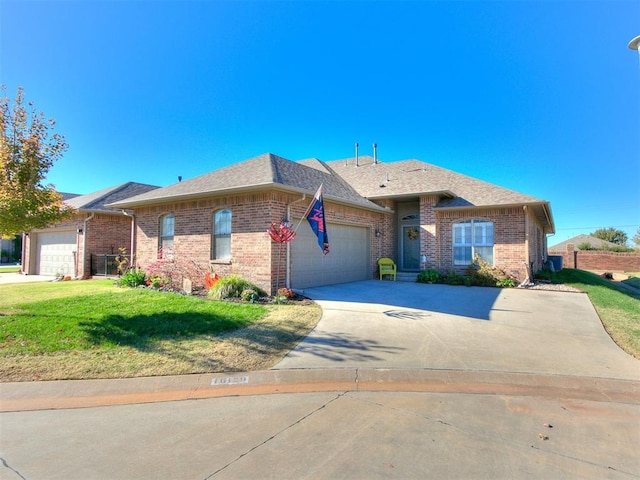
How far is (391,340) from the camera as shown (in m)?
6.38

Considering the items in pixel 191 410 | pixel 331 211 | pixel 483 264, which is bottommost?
pixel 191 410

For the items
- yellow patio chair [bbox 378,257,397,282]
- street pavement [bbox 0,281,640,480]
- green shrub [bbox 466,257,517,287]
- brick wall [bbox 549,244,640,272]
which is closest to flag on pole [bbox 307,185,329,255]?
street pavement [bbox 0,281,640,480]

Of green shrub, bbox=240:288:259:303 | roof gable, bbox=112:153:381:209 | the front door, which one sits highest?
roof gable, bbox=112:153:381:209

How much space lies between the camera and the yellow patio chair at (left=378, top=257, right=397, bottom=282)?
15.0 metres

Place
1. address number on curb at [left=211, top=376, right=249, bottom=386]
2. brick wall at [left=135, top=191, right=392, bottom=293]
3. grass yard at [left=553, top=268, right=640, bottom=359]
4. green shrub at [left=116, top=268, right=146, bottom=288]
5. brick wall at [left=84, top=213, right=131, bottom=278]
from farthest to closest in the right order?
brick wall at [left=84, top=213, right=131, bottom=278] < green shrub at [left=116, top=268, right=146, bottom=288] < brick wall at [left=135, top=191, right=392, bottom=293] < grass yard at [left=553, top=268, right=640, bottom=359] < address number on curb at [left=211, top=376, right=249, bottom=386]

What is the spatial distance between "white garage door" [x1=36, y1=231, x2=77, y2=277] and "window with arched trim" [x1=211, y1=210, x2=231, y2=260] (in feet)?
31.7

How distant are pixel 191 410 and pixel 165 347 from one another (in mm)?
2206

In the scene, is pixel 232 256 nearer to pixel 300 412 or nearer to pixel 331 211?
pixel 331 211

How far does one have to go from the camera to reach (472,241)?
49.4 ft

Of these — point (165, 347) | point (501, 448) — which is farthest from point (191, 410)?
point (501, 448)

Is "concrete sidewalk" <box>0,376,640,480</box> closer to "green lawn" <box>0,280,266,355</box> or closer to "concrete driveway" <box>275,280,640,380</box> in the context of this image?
"concrete driveway" <box>275,280,640,380</box>

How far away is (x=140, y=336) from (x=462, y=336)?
598 centimetres

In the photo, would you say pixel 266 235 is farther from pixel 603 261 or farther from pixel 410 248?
pixel 603 261

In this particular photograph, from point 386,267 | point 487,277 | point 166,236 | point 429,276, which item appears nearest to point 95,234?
point 166,236
